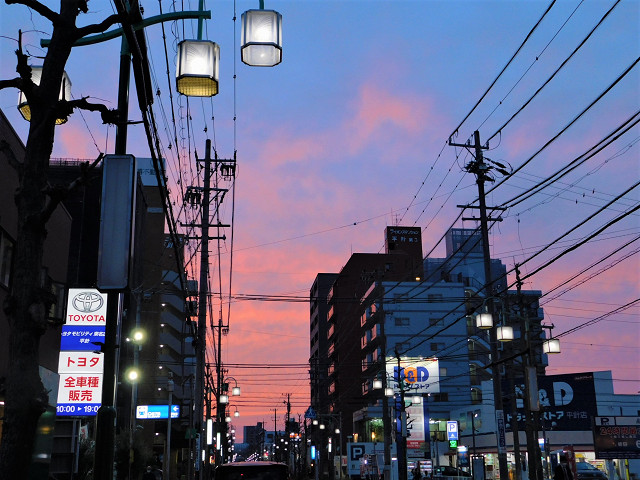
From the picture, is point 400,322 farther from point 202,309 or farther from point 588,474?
point 202,309

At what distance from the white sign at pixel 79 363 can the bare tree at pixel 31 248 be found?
39.7ft

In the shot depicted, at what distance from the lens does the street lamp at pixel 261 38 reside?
817 centimetres

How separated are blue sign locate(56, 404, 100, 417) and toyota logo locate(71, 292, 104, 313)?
2.63m

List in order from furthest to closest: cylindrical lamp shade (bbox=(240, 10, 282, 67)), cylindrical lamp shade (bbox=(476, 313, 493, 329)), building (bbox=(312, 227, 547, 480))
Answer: building (bbox=(312, 227, 547, 480)), cylindrical lamp shade (bbox=(476, 313, 493, 329)), cylindrical lamp shade (bbox=(240, 10, 282, 67))

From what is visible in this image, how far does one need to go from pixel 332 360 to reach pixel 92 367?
99.8 metres

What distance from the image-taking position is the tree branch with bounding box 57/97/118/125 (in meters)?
7.43

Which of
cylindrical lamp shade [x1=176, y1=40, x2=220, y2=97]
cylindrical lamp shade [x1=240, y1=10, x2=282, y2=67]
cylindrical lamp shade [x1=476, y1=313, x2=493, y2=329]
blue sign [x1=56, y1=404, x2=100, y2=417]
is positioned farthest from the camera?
cylindrical lamp shade [x1=476, y1=313, x2=493, y2=329]

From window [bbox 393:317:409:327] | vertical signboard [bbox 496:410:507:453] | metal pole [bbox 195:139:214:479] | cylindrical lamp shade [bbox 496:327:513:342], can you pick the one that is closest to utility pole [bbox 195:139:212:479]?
metal pole [bbox 195:139:214:479]

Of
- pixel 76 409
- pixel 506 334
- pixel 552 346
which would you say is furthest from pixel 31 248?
pixel 552 346

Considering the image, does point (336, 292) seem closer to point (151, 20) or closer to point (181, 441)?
point (181, 441)

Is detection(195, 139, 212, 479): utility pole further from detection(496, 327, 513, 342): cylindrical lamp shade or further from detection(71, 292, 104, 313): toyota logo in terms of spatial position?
detection(496, 327, 513, 342): cylindrical lamp shade

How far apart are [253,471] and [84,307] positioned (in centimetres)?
796

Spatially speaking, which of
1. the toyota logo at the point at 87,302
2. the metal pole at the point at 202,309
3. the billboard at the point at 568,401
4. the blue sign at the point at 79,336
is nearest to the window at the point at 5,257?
the toyota logo at the point at 87,302

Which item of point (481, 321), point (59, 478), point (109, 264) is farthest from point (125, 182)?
point (481, 321)
